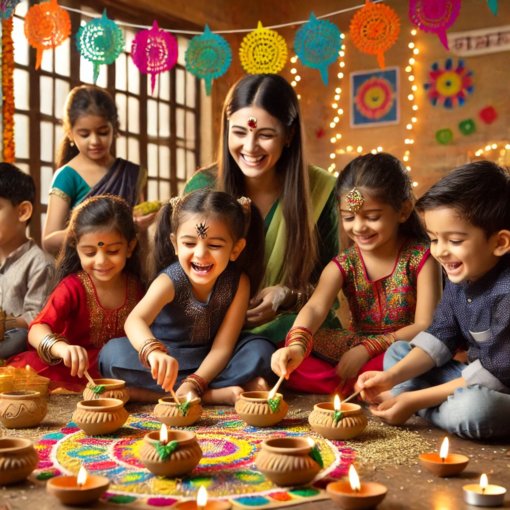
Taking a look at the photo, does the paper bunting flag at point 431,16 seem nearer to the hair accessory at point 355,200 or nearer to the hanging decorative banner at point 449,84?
the hair accessory at point 355,200

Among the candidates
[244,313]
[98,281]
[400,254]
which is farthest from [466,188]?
[98,281]

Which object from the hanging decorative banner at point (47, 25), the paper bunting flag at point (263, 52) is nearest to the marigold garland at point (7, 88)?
the hanging decorative banner at point (47, 25)

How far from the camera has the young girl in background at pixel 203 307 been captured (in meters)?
2.45

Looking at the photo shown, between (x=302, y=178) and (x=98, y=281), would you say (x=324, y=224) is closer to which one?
(x=302, y=178)

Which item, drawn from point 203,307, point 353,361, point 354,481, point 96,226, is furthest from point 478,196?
point 96,226

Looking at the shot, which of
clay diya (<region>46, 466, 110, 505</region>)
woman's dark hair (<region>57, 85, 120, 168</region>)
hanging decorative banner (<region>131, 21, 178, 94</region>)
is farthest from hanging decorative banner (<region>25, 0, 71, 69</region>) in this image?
clay diya (<region>46, 466, 110, 505</region>)

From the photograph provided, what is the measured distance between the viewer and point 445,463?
1591 millimetres

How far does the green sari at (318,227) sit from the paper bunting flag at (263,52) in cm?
108

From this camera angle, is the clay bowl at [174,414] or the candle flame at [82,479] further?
the clay bowl at [174,414]

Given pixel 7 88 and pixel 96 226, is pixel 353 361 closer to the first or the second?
pixel 96 226

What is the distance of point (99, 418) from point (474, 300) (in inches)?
46.8

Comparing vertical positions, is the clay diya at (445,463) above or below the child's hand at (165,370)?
below

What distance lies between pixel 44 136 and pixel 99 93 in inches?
55.8

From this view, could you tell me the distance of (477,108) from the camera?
543 cm
